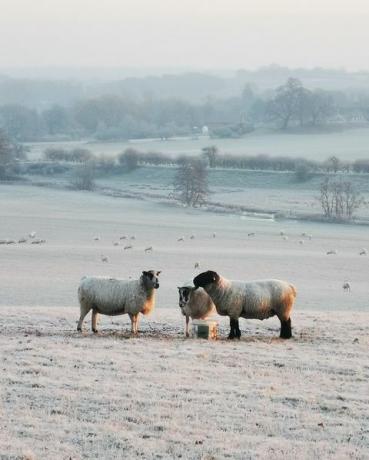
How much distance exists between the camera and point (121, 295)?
842 inches

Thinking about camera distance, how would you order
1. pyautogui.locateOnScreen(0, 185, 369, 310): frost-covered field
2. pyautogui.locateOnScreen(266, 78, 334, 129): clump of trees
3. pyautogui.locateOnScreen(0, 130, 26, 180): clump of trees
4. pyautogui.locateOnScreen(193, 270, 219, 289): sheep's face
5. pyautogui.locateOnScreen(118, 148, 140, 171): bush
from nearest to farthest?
pyautogui.locateOnScreen(193, 270, 219, 289): sheep's face → pyautogui.locateOnScreen(0, 185, 369, 310): frost-covered field → pyautogui.locateOnScreen(0, 130, 26, 180): clump of trees → pyautogui.locateOnScreen(118, 148, 140, 171): bush → pyautogui.locateOnScreen(266, 78, 334, 129): clump of trees

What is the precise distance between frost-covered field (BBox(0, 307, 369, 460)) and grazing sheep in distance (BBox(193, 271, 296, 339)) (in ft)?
1.96

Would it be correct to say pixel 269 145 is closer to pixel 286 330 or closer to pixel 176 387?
pixel 286 330

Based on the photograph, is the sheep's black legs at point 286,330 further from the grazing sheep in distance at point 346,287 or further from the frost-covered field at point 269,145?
the frost-covered field at point 269,145

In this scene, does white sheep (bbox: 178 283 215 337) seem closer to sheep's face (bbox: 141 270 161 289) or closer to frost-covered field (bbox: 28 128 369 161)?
sheep's face (bbox: 141 270 161 289)

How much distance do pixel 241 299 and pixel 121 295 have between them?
276 cm

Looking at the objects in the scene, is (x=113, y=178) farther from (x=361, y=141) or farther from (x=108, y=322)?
(x=108, y=322)

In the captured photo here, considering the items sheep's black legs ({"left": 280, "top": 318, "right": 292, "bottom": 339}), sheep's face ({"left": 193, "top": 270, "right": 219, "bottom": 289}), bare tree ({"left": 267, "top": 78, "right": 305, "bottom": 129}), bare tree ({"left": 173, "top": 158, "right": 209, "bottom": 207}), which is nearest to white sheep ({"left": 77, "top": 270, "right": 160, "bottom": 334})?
sheep's face ({"left": 193, "top": 270, "right": 219, "bottom": 289})

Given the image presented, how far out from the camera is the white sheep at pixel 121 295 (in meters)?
21.3

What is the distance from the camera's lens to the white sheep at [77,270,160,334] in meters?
21.3

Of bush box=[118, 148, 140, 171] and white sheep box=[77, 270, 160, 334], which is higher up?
white sheep box=[77, 270, 160, 334]

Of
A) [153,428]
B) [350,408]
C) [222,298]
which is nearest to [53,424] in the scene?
[153,428]

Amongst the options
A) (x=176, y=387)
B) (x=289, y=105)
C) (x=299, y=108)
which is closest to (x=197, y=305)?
(x=176, y=387)

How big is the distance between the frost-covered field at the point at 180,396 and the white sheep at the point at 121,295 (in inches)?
25.1
